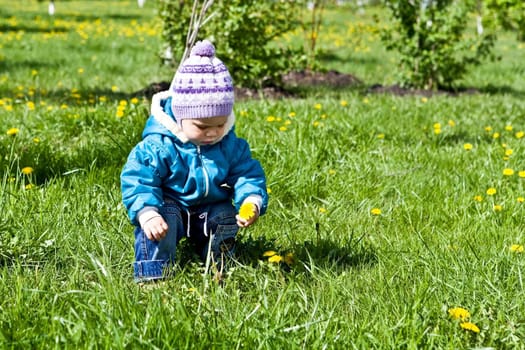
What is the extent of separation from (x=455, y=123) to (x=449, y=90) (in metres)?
2.51

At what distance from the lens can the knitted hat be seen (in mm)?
2680

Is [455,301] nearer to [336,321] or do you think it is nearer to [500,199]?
[336,321]

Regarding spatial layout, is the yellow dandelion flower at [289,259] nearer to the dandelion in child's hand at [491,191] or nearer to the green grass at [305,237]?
the green grass at [305,237]

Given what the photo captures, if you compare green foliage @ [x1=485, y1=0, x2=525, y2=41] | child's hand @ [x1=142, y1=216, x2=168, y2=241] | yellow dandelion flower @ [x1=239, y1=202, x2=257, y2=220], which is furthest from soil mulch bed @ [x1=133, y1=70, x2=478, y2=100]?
child's hand @ [x1=142, y1=216, x2=168, y2=241]

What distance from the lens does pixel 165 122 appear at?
283cm

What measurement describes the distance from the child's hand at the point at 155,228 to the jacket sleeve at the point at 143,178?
6cm

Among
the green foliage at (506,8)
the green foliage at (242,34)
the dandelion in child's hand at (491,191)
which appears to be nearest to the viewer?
the dandelion in child's hand at (491,191)

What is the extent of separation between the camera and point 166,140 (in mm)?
2824

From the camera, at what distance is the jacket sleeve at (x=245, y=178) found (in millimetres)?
2840

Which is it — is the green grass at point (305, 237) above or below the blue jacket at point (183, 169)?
below

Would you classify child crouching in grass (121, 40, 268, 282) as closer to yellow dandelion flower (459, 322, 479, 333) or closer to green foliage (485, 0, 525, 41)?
yellow dandelion flower (459, 322, 479, 333)

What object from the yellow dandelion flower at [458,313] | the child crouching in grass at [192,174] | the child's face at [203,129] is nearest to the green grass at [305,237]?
the yellow dandelion flower at [458,313]

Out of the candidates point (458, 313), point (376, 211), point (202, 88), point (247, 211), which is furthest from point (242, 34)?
point (458, 313)

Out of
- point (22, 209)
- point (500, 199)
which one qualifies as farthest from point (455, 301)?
point (22, 209)
